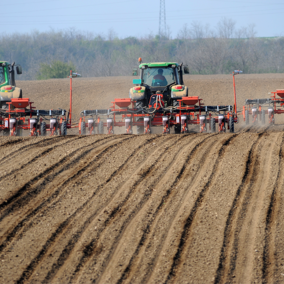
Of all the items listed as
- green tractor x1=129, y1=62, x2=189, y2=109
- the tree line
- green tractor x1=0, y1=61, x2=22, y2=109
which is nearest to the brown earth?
green tractor x1=129, y1=62, x2=189, y2=109

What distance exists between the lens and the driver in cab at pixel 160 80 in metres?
13.5

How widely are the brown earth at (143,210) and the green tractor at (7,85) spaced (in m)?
4.44

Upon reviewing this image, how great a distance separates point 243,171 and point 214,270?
2.90 metres

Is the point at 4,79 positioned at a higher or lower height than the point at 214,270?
higher

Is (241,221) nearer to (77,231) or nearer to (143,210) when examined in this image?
(143,210)

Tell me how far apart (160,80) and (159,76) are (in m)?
0.16

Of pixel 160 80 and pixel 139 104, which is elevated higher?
pixel 160 80

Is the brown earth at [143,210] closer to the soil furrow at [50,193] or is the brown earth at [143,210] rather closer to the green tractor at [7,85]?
the soil furrow at [50,193]

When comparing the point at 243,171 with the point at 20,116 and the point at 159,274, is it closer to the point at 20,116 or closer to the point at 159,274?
the point at 159,274

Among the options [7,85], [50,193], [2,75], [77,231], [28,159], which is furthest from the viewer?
[2,75]

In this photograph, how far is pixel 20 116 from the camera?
Answer: 12664 millimetres

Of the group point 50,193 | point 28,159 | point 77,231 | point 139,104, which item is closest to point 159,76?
point 139,104

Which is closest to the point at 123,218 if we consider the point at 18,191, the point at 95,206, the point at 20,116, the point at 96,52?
the point at 95,206

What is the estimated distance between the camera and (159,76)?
13.6 m
